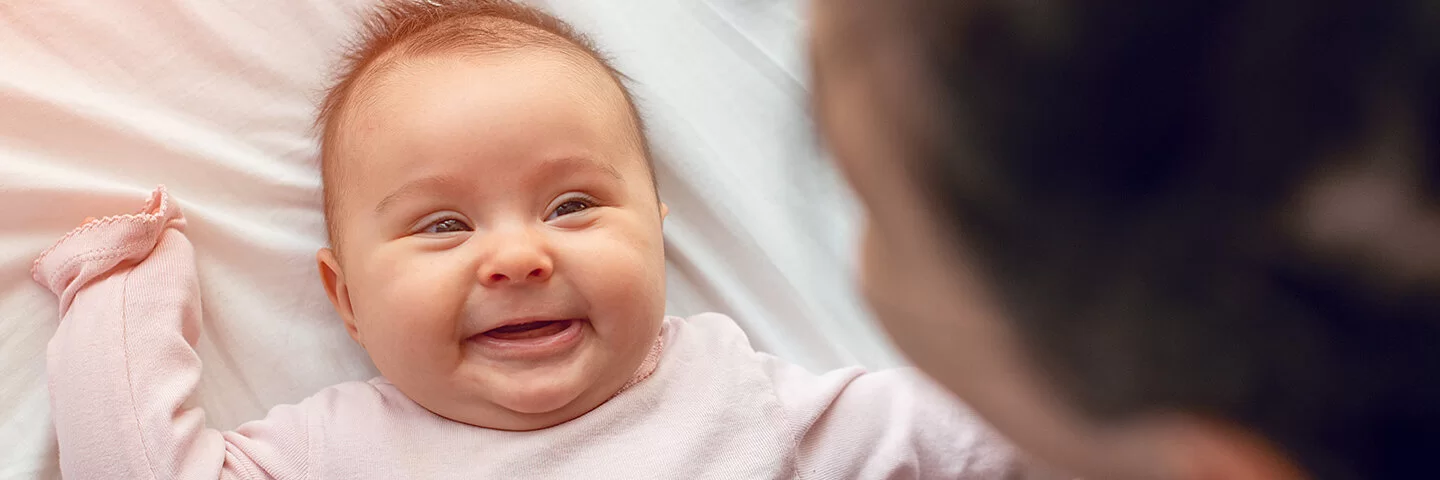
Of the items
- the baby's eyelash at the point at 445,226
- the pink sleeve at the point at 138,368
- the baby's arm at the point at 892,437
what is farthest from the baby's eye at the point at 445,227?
the baby's arm at the point at 892,437

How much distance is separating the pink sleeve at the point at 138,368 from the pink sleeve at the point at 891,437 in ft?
1.60

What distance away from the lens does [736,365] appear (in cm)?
113

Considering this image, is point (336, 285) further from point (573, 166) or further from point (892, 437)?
point (892, 437)

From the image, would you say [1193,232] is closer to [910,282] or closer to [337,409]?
[910,282]

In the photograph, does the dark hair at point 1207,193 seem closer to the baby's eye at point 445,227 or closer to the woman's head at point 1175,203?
the woman's head at point 1175,203

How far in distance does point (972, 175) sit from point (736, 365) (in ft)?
2.35

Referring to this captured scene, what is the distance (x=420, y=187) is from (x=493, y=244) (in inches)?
3.7

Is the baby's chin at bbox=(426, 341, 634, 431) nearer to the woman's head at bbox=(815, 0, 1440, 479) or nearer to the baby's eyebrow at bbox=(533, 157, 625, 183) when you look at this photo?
the baby's eyebrow at bbox=(533, 157, 625, 183)

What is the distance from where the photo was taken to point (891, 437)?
3.59 ft

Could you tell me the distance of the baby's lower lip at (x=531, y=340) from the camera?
1.02 meters

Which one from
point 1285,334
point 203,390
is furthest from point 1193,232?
point 203,390

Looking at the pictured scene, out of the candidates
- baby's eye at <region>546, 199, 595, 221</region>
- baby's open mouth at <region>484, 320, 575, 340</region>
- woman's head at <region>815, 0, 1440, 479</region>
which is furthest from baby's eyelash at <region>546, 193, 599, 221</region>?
woman's head at <region>815, 0, 1440, 479</region>

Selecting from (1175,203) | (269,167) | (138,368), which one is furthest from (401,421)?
(1175,203)

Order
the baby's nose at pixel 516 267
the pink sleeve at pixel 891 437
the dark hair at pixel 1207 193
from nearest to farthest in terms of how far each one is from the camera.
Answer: the dark hair at pixel 1207 193 → the baby's nose at pixel 516 267 → the pink sleeve at pixel 891 437
